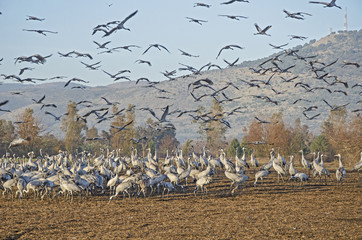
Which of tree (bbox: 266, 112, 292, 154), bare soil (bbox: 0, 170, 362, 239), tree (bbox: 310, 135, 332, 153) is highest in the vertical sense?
tree (bbox: 266, 112, 292, 154)

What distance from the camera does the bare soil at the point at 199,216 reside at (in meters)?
15.7

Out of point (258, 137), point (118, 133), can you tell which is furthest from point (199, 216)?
point (118, 133)

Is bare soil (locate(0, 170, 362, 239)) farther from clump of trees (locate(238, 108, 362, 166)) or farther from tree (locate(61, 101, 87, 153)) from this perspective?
tree (locate(61, 101, 87, 153))

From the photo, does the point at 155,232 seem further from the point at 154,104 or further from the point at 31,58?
the point at 154,104

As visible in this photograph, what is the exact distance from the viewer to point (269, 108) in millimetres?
163375

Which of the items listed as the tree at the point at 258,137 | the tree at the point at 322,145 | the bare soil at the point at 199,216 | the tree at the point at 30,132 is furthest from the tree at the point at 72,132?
the bare soil at the point at 199,216

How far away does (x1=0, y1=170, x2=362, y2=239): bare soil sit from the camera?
15711 mm

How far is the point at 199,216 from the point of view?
746 inches

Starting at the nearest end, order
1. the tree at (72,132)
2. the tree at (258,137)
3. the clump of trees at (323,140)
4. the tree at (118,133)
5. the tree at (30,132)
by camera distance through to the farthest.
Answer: the clump of trees at (323,140) → the tree at (30,132) → the tree at (258,137) → the tree at (72,132) → the tree at (118,133)

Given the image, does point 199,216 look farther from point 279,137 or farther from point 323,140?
point 323,140

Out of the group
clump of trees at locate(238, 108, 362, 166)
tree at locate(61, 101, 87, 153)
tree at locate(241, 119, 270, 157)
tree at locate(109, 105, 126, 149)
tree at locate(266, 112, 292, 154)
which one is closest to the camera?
clump of trees at locate(238, 108, 362, 166)

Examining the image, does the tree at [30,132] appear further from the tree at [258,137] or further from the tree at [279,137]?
the tree at [279,137]

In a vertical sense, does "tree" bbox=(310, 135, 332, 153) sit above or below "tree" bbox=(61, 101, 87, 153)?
below

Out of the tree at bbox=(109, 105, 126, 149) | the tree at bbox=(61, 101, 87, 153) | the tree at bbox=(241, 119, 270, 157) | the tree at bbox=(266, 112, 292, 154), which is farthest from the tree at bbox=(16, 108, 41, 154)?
the tree at bbox=(266, 112, 292, 154)
